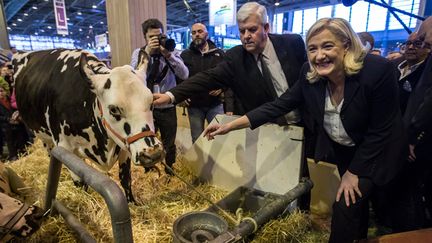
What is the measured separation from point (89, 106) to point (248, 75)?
47.4 inches

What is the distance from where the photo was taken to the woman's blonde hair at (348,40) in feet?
4.82

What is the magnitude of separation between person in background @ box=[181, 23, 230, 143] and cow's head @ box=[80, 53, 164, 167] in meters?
1.48

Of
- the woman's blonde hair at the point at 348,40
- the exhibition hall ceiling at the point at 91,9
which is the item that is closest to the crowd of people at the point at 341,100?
the woman's blonde hair at the point at 348,40

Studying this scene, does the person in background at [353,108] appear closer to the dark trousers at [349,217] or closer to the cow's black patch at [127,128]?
the dark trousers at [349,217]

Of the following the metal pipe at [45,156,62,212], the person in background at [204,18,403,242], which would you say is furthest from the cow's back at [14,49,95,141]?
the person in background at [204,18,403,242]

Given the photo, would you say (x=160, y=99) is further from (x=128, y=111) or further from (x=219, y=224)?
(x=219, y=224)

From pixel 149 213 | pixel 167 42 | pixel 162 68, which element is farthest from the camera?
pixel 162 68

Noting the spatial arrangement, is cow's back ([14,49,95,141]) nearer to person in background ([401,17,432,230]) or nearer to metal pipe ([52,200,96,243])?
metal pipe ([52,200,96,243])

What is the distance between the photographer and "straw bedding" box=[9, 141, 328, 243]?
193cm

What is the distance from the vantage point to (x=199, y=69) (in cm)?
345

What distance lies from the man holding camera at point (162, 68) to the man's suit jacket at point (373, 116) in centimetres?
145

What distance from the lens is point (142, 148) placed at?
1.66 metres

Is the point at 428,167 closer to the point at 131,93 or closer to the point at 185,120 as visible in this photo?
the point at 131,93

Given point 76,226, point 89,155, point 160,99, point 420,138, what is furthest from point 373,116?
point 89,155
